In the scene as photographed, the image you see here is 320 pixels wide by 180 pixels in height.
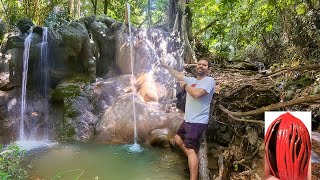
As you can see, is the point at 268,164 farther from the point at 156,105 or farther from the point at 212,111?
the point at 156,105

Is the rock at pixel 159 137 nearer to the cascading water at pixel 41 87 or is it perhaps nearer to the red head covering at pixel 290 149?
the cascading water at pixel 41 87

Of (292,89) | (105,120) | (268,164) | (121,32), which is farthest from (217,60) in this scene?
(268,164)

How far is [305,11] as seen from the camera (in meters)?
7.88

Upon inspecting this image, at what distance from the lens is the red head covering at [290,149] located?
1.74 meters

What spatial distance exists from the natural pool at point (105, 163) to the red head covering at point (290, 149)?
2828mm

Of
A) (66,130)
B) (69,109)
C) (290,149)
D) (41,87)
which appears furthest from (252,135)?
(41,87)

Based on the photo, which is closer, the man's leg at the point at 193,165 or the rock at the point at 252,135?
the man's leg at the point at 193,165

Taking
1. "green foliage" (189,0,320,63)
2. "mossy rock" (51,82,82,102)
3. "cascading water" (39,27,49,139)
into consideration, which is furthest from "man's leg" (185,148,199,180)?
"cascading water" (39,27,49,139)

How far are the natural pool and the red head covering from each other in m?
2.83

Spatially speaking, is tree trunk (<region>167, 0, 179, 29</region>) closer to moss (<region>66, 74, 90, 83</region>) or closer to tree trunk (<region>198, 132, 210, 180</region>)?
moss (<region>66, 74, 90, 83</region>)

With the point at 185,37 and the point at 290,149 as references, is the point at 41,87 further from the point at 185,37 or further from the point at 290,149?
the point at 290,149

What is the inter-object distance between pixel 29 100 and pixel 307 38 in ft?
26.4

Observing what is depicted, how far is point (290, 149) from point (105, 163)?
417cm

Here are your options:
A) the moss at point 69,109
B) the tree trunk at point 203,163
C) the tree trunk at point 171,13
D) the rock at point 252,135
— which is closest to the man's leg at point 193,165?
the tree trunk at point 203,163
